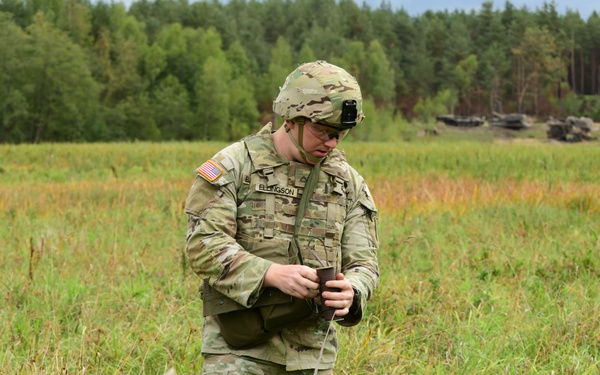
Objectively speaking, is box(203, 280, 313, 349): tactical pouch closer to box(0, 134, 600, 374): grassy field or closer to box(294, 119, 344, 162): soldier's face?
box(294, 119, 344, 162): soldier's face

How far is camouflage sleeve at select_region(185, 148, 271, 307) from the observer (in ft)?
8.60

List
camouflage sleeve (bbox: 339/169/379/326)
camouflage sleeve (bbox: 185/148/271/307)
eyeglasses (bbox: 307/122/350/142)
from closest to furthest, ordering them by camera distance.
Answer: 1. camouflage sleeve (bbox: 185/148/271/307)
2. eyeglasses (bbox: 307/122/350/142)
3. camouflage sleeve (bbox: 339/169/379/326)

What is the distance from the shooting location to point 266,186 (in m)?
2.78

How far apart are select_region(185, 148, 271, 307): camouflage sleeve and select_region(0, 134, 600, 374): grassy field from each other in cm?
112

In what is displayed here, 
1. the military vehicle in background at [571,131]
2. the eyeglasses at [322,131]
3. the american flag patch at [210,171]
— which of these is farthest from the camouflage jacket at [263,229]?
the military vehicle in background at [571,131]

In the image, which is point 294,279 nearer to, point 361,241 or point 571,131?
point 361,241

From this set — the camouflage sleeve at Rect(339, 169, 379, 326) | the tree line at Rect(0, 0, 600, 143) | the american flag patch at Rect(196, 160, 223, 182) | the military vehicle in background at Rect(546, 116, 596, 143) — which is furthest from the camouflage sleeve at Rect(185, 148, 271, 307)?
the tree line at Rect(0, 0, 600, 143)

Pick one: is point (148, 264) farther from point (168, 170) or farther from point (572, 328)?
point (168, 170)

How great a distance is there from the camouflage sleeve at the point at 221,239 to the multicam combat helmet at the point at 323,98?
0.26 meters

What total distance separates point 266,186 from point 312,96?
341 mm

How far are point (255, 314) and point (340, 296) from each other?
0.35 m

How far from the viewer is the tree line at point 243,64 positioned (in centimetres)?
6481

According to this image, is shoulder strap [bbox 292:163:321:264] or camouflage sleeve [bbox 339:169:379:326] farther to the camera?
camouflage sleeve [bbox 339:169:379:326]

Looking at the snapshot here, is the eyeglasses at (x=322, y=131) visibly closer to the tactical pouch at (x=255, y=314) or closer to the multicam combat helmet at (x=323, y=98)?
the multicam combat helmet at (x=323, y=98)
